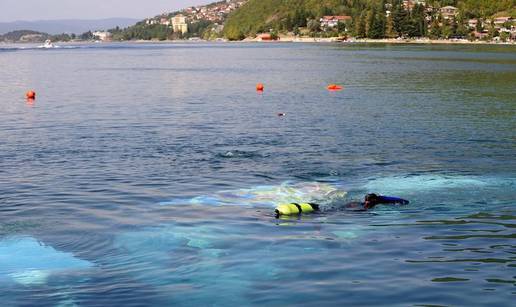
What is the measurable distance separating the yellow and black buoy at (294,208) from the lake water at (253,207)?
44 cm

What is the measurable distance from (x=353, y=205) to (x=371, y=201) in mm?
675

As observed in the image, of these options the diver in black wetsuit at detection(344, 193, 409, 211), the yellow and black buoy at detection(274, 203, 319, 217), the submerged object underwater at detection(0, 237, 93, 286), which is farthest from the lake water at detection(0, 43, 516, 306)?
the diver in black wetsuit at detection(344, 193, 409, 211)

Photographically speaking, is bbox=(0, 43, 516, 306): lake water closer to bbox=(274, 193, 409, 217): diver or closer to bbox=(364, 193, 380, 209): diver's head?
bbox=(274, 193, 409, 217): diver

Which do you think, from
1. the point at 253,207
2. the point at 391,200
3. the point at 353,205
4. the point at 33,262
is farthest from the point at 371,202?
the point at 33,262

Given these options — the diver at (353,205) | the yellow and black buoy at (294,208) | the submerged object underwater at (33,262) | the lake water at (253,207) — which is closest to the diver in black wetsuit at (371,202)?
the diver at (353,205)

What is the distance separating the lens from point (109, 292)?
16.5 metres

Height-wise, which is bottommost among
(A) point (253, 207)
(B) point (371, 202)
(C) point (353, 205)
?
(A) point (253, 207)

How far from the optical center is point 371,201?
24500mm

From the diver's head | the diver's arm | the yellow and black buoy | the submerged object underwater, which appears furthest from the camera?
the diver's arm

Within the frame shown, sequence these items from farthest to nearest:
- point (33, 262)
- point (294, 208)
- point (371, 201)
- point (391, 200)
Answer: point (391, 200) → point (371, 201) → point (294, 208) → point (33, 262)

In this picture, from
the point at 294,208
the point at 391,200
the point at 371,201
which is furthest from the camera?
the point at 391,200

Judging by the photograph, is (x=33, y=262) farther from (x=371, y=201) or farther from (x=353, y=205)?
(x=371, y=201)

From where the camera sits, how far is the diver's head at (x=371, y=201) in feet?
80.1

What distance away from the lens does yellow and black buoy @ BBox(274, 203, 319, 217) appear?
2361cm
